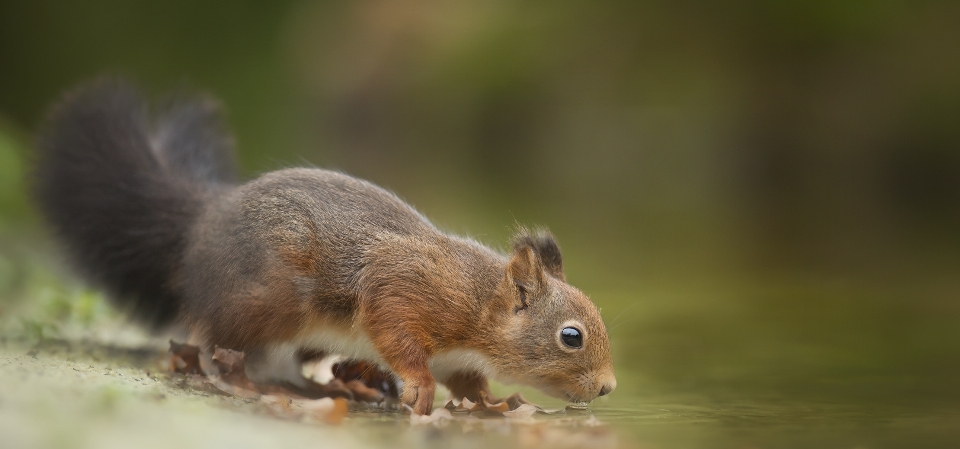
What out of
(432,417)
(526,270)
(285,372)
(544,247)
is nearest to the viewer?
(432,417)

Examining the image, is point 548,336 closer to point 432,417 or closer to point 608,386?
point 608,386

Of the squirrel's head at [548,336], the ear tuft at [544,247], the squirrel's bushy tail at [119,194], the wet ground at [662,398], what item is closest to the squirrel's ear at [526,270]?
the squirrel's head at [548,336]

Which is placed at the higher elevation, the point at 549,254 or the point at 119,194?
the point at 119,194

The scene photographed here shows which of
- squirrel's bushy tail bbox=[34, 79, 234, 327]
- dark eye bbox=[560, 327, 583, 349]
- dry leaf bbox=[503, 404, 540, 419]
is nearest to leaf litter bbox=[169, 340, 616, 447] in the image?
dry leaf bbox=[503, 404, 540, 419]

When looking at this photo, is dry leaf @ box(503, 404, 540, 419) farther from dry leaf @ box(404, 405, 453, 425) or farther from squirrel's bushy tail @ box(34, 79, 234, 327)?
squirrel's bushy tail @ box(34, 79, 234, 327)

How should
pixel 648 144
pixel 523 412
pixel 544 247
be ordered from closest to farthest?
pixel 523 412
pixel 544 247
pixel 648 144

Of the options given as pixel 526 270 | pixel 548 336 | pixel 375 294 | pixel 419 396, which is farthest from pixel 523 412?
pixel 375 294

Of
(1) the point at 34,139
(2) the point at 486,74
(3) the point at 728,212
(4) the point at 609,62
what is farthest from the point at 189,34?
(1) the point at 34,139
